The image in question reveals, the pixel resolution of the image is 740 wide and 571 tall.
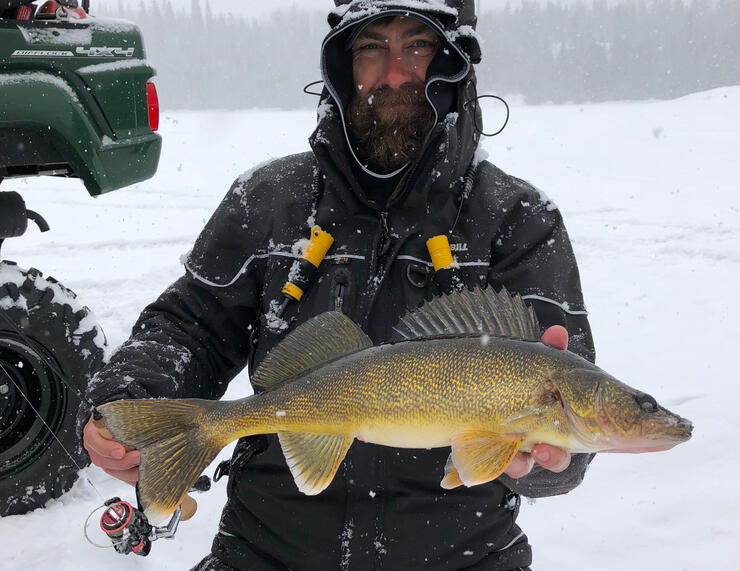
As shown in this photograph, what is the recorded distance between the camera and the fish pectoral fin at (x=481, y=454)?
1784 mm

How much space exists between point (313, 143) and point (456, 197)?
2.22ft

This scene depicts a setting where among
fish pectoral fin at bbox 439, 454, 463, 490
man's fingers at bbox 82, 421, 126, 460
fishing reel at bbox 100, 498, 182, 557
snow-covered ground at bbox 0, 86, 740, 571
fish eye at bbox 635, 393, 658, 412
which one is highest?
fish eye at bbox 635, 393, 658, 412

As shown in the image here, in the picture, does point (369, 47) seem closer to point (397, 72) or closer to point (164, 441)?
point (397, 72)

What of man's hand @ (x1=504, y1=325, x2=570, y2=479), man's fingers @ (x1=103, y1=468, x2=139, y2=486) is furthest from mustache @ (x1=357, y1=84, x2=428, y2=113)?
man's fingers @ (x1=103, y1=468, x2=139, y2=486)

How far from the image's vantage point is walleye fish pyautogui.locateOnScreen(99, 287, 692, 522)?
1779mm

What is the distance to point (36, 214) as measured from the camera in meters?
3.50

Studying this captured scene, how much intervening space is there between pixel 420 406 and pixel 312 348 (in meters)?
0.43

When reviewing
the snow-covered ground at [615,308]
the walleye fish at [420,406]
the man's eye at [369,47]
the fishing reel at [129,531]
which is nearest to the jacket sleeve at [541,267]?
the walleye fish at [420,406]

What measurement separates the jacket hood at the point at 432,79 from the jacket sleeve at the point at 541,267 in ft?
1.11

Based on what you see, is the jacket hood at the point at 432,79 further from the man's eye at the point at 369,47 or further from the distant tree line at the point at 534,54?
the distant tree line at the point at 534,54

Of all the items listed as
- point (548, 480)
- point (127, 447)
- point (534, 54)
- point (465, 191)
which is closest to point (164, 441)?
point (127, 447)

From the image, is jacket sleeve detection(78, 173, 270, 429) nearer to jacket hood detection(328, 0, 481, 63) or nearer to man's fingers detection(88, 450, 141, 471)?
man's fingers detection(88, 450, 141, 471)

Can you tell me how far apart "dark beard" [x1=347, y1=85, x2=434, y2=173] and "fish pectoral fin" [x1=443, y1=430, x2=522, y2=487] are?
1.49 metres

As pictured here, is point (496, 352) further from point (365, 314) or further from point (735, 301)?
point (735, 301)
